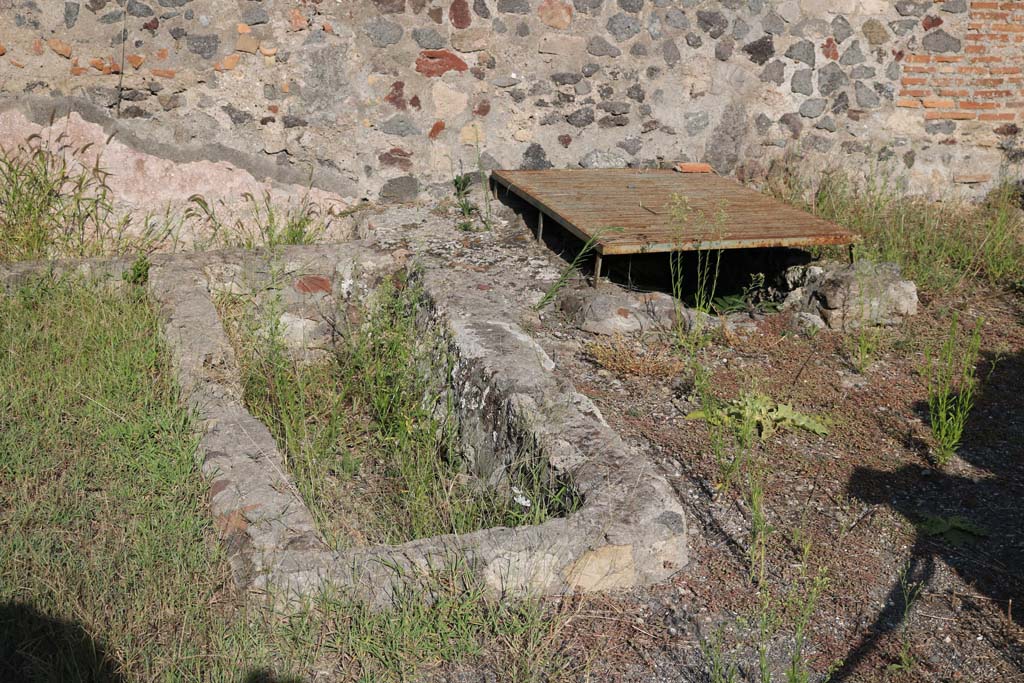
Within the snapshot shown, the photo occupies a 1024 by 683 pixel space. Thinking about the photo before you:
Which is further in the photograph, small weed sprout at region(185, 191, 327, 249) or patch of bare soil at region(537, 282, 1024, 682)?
small weed sprout at region(185, 191, 327, 249)

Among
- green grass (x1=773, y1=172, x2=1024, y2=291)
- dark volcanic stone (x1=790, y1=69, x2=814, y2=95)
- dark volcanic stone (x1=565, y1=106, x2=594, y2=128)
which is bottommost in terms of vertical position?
green grass (x1=773, y1=172, x2=1024, y2=291)

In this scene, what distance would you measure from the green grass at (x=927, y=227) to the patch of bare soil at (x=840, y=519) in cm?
72

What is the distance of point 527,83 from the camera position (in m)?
6.13

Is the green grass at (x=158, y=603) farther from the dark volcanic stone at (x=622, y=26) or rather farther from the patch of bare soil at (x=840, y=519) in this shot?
the dark volcanic stone at (x=622, y=26)

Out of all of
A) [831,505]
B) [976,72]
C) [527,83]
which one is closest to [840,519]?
[831,505]

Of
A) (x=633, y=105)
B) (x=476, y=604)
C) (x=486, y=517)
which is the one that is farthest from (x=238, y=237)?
(x=476, y=604)

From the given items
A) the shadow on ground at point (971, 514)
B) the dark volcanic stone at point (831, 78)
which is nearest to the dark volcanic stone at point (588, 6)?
the dark volcanic stone at point (831, 78)

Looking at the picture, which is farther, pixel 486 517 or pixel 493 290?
pixel 493 290

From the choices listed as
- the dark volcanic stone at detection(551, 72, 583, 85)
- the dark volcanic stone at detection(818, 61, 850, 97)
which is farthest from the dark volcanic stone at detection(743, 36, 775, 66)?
the dark volcanic stone at detection(551, 72, 583, 85)

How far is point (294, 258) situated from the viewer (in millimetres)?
5102

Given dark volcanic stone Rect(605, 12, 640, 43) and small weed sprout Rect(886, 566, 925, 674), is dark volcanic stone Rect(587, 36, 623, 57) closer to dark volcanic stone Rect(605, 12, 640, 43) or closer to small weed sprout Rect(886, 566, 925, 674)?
dark volcanic stone Rect(605, 12, 640, 43)

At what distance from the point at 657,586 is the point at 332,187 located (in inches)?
146

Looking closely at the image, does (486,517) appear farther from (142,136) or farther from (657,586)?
(142,136)

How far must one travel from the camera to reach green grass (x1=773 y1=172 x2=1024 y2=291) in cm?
575
